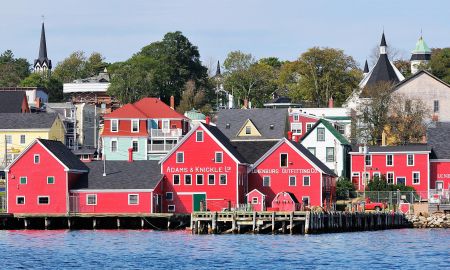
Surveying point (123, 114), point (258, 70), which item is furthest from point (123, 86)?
point (123, 114)

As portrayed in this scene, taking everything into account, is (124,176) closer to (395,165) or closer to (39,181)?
(39,181)

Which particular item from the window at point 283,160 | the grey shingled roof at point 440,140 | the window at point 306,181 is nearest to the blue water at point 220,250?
the window at point 306,181

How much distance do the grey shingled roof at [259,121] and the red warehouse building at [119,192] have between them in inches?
909

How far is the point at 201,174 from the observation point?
338 ft

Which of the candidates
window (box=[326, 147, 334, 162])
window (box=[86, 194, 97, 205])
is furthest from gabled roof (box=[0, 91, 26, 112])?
window (box=[86, 194, 97, 205])

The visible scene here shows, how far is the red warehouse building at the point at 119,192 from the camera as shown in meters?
101

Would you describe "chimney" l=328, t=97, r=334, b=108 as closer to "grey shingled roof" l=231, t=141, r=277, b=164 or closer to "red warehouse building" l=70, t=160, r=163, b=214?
"grey shingled roof" l=231, t=141, r=277, b=164

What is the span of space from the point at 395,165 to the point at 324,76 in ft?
130

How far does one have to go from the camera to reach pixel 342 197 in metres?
114

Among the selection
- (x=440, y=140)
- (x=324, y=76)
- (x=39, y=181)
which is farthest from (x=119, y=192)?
(x=324, y=76)

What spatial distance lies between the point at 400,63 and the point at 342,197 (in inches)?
3092

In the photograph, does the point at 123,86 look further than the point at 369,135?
Yes

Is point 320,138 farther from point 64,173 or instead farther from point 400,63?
point 400,63

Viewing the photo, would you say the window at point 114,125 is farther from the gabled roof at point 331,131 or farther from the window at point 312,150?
the window at point 312,150
